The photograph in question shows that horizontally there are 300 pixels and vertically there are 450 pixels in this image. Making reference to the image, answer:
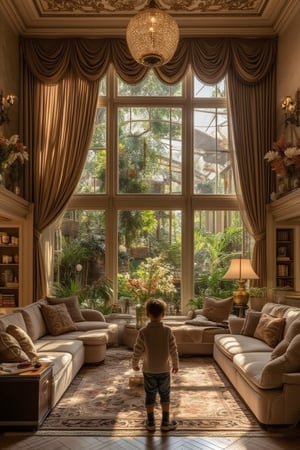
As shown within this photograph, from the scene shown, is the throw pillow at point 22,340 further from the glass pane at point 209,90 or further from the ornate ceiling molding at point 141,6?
the glass pane at point 209,90

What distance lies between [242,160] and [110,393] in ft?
16.0

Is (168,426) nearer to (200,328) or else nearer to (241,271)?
(200,328)

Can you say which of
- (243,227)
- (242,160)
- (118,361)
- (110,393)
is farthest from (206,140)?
(110,393)

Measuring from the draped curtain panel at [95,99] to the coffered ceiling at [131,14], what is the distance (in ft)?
0.56

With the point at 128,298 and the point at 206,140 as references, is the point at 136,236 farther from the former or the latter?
the point at 206,140

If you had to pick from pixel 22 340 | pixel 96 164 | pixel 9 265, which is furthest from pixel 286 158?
pixel 9 265

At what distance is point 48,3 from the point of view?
7.57 m

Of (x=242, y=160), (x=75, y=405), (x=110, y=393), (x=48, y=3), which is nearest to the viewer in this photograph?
(x=75, y=405)

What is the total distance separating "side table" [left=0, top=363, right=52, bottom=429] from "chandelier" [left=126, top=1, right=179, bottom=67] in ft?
12.8

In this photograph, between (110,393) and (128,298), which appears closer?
(110,393)

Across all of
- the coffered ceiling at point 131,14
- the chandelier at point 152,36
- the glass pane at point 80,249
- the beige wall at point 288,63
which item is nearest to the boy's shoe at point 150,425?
the chandelier at point 152,36

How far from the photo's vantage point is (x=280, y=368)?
12.4 ft

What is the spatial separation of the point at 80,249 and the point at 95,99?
2725mm

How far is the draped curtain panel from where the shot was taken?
808cm
